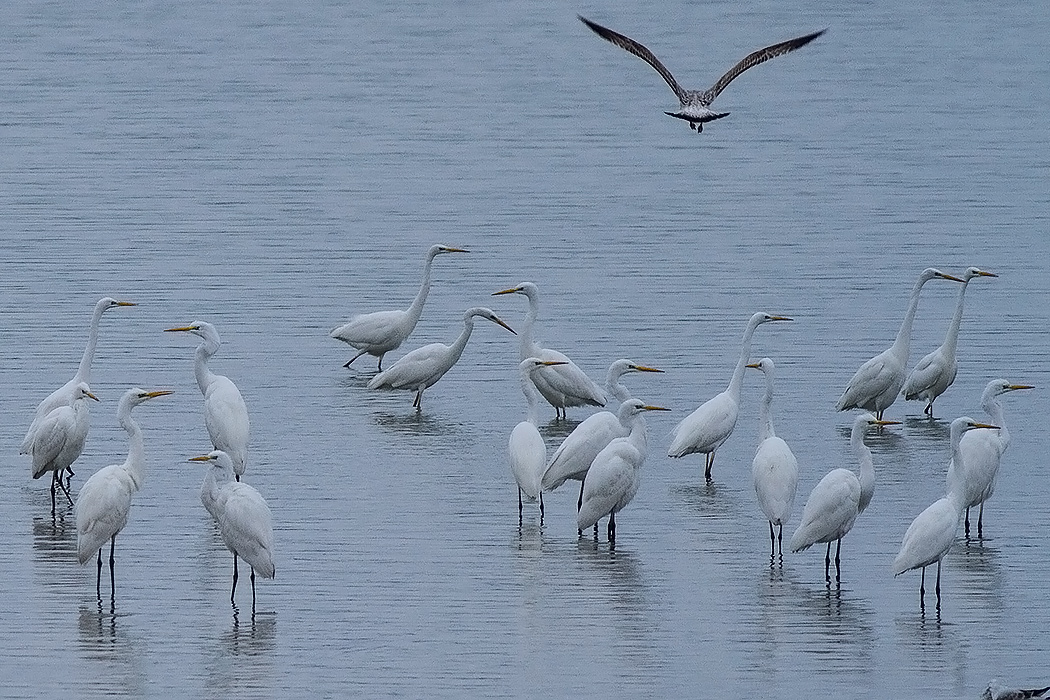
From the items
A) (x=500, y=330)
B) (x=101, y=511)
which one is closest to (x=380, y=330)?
(x=500, y=330)

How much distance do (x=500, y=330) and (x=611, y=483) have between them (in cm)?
680

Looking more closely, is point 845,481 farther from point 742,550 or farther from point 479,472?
point 479,472

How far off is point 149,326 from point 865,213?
9285 millimetres

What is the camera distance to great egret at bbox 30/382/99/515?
1244 cm

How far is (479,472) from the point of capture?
13.9 metres

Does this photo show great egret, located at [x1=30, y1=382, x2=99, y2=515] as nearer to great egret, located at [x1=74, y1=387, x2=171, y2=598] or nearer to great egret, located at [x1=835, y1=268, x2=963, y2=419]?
great egret, located at [x1=74, y1=387, x2=171, y2=598]

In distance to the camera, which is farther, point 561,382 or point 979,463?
point 561,382

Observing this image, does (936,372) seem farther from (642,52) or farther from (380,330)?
(380,330)

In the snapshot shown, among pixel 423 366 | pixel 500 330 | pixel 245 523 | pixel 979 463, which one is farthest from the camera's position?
pixel 500 330

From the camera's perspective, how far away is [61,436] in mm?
12430

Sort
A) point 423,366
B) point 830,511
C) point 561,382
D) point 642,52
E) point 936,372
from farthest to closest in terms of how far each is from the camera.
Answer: point 423,366 → point 936,372 → point 561,382 → point 642,52 → point 830,511

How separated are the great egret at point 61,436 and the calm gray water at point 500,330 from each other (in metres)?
0.35

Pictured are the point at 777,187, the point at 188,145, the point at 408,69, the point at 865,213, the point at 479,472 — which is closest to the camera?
the point at 479,472

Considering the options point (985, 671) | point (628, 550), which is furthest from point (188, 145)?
point (985, 671)
